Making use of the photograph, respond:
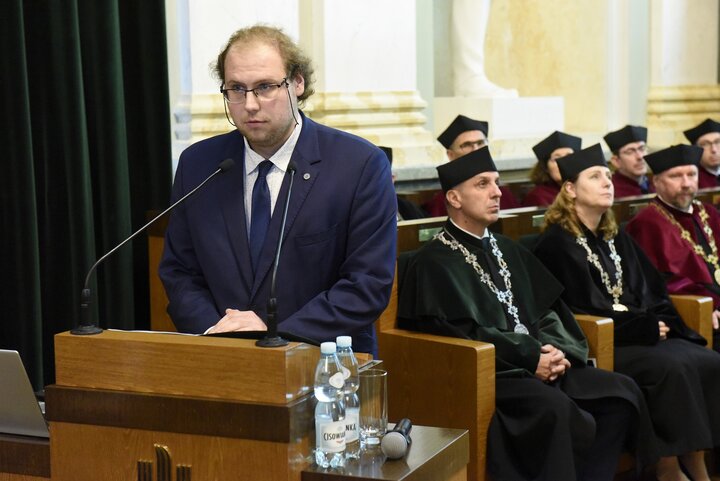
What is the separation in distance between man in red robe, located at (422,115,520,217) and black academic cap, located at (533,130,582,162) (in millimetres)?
421

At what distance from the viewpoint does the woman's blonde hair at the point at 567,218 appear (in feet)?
17.3

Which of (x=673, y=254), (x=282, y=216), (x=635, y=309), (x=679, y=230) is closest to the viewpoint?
(x=282, y=216)

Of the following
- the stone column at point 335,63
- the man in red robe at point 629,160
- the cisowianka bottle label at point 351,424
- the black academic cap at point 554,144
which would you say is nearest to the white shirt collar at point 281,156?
the cisowianka bottle label at point 351,424

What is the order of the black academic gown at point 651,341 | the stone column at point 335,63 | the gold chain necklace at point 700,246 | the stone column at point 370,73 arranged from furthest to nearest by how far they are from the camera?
the stone column at point 370,73 → the gold chain necklace at point 700,246 → the stone column at point 335,63 → the black academic gown at point 651,341

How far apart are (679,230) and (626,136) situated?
2013 millimetres

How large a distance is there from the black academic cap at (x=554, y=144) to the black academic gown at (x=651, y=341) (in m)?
1.88

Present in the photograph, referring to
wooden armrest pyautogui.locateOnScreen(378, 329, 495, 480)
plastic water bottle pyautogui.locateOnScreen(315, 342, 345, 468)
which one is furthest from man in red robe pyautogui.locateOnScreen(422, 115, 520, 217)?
plastic water bottle pyautogui.locateOnScreen(315, 342, 345, 468)

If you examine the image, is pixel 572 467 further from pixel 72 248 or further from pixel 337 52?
pixel 337 52

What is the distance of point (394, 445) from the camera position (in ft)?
7.76

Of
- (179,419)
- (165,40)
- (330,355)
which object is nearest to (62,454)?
(179,419)

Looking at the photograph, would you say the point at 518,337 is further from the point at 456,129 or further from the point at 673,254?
the point at 456,129

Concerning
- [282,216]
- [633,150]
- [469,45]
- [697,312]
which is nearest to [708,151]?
[633,150]

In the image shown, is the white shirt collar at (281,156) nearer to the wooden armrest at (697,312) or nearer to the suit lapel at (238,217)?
the suit lapel at (238,217)

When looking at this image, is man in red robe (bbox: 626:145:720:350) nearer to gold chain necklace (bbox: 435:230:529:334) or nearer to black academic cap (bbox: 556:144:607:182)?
black academic cap (bbox: 556:144:607:182)
